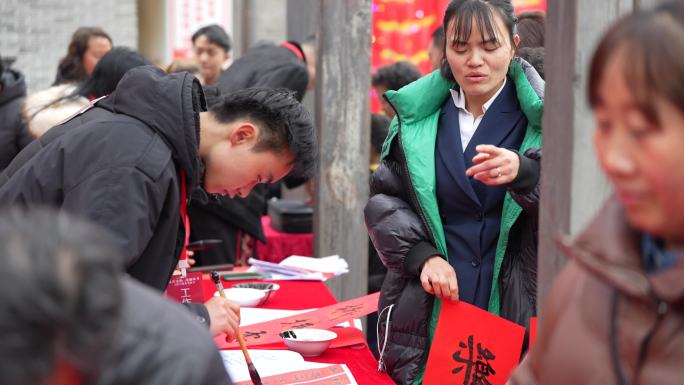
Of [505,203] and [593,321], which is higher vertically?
[593,321]

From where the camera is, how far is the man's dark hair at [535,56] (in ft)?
9.68

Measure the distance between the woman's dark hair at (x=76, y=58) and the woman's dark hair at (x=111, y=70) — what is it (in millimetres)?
1710

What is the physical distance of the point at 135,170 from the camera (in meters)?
1.94

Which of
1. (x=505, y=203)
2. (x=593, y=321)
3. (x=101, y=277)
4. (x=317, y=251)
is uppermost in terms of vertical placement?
(x=101, y=277)

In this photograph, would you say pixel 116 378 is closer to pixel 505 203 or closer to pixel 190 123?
pixel 190 123

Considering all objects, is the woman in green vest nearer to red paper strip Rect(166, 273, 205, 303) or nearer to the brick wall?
red paper strip Rect(166, 273, 205, 303)

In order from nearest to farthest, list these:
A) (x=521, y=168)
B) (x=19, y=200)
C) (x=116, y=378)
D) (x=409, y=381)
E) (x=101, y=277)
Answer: (x=101, y=277), (x=116, y=378), (x=19, y=200), (x=521, y=168), (x=409, y=381)

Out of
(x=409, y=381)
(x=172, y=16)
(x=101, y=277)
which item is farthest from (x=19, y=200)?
(x=172, y=16)

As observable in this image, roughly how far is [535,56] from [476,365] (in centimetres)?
116

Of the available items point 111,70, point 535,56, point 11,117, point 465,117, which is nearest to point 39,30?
point 11,117

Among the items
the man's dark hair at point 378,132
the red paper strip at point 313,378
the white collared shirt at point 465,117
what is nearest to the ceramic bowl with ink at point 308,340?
the red paper strip at point 313,378

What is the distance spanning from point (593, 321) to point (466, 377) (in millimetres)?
1230

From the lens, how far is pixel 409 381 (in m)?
2.46

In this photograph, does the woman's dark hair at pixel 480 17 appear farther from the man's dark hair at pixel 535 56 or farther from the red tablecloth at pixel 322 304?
the red tablecloth at pixel 322 304
